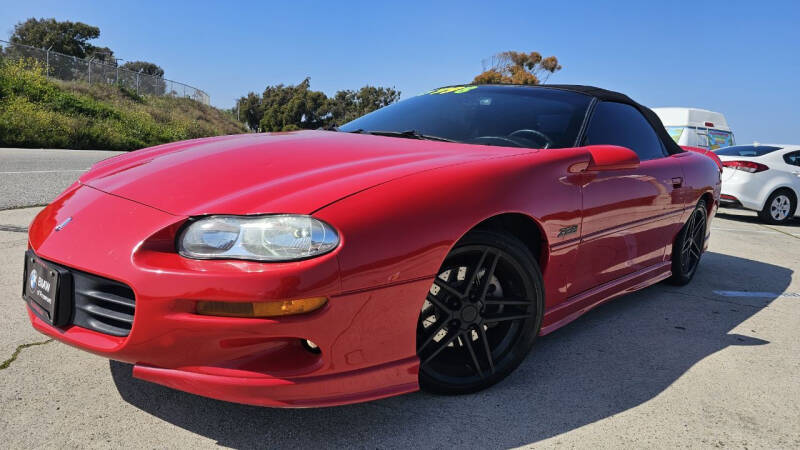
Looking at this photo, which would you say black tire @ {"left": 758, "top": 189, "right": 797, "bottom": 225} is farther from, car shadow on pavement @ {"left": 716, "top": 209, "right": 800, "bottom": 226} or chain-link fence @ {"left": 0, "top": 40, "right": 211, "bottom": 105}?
chain-link fence @ {"left": 0, "top": 40, "right": 211, "bottom": 105}

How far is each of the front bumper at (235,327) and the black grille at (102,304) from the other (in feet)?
0.11

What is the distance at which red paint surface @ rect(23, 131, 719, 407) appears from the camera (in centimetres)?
167

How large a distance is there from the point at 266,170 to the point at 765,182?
917 cm

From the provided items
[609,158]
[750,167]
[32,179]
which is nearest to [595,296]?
[609,158]

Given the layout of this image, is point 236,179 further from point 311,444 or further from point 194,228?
point 311,444

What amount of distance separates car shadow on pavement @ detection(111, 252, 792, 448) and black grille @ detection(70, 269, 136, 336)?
371 millimetres

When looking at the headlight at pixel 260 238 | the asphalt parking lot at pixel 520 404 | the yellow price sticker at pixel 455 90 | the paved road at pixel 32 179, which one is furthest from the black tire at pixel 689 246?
the paved road at pixel 32 179

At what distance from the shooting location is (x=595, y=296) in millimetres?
2854

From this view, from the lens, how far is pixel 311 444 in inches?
72.2

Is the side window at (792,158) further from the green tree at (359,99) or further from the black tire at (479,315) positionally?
the green tree at (359,99)

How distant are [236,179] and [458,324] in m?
0.93

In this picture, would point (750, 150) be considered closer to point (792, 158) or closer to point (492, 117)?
point (792, 158)

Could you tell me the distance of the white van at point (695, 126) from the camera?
15531mm

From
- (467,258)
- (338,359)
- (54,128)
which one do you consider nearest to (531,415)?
(467,258)
